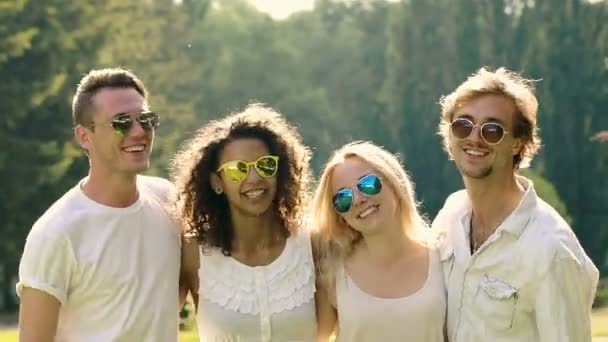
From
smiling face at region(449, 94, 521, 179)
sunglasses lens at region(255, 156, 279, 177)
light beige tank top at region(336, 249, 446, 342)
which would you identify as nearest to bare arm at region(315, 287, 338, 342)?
light beige tank top at region(336, 249, 446, 342)

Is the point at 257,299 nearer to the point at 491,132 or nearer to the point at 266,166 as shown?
the point at 266,166

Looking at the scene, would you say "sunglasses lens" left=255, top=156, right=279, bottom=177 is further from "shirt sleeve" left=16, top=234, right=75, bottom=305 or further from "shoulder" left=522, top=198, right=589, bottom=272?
"shoulder" left=522, top=198, right=589, bottom=272

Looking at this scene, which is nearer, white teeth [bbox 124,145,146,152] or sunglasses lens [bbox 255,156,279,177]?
white teeth [bbox 124,145,146,152]

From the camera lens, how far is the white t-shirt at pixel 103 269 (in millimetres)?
4758

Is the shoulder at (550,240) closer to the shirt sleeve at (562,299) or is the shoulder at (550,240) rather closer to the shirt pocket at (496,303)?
the shirt sleeve at (562,299)

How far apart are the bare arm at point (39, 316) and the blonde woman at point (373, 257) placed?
1205mm

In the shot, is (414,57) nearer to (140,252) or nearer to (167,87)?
(167,87)

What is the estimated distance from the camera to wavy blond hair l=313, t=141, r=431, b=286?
5.18 m

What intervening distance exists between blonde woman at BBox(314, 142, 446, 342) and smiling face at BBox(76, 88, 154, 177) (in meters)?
0.89

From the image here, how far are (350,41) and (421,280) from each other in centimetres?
4777

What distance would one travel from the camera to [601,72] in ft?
118

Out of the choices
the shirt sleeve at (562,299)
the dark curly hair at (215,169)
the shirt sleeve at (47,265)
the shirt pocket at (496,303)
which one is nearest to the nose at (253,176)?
the dark curly hair at (215,169)

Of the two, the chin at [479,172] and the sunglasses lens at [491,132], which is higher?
the sunglasses lens at [491,132]

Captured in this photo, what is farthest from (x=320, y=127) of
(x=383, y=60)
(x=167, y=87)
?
(x=167, y=87)
